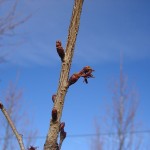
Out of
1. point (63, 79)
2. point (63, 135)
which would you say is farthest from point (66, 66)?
point (63, 135)

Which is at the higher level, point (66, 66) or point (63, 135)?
point (66, 66)

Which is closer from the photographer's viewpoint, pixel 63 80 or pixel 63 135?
pixel 63 80

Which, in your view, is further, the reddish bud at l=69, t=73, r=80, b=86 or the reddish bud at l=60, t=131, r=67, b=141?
the reddish bud at l=60, t=131, r=67, b=141

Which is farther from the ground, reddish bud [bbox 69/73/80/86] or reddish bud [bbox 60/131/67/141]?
reddish bud [bbox 69/73/80/86]

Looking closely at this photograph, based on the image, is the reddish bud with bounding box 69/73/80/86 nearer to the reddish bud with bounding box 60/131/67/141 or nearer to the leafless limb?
the leafless limb

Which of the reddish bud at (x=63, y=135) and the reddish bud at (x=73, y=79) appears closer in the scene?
the reddish bud at (x=73, y=79)

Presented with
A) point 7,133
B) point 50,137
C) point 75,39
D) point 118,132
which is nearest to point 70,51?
point 75,39

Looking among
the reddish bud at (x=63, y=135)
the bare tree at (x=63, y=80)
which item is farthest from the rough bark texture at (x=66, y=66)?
the reddish bud at (x=63, y=135)

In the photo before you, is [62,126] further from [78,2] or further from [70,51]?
[78,2]

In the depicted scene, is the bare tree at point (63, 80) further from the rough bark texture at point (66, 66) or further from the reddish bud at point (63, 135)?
the reddish bud at point (63, 135)

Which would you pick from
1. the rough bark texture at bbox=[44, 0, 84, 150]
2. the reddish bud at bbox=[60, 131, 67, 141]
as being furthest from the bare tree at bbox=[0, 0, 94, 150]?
the reddish bud at bbox=[60, 131, 67, 141]

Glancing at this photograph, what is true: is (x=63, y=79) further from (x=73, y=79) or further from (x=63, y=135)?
(x=63, y=135)
